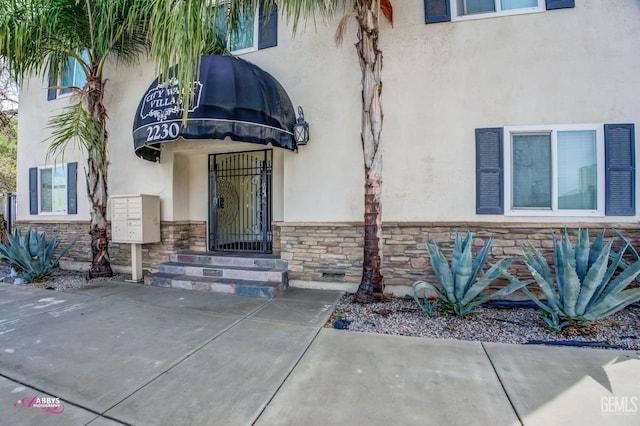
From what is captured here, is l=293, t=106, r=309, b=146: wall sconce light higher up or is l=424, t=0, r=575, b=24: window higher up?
l=424, t=0, r=575, b=24: window

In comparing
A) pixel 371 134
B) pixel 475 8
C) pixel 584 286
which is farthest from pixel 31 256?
pixel 475 8

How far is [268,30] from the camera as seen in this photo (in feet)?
21.3

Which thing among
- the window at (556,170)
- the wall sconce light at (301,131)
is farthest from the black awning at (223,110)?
the window at (556,170)

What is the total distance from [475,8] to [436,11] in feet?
2.31

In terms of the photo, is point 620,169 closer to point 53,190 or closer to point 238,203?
point 238,203

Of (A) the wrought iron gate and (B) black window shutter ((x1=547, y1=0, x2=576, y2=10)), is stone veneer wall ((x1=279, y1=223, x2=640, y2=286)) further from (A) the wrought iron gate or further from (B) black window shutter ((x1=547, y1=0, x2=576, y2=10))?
(B) black window shutter ((x1=547, y1=0, x2=576, y2=10))

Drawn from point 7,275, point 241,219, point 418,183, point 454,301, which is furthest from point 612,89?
point 7,275

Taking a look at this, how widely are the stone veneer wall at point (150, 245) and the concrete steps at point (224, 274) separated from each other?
0.42 m

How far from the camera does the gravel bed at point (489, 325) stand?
12.1 ft

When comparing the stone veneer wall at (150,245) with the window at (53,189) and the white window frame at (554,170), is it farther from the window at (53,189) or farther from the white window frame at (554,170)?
the white window frame at (554,170)

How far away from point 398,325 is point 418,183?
2655 mm

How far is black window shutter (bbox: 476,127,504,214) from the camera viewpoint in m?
5.12

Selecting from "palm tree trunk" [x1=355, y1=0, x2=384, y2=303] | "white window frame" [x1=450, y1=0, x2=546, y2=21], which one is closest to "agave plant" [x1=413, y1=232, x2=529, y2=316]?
"palm tree trunk" [x1=355, y1=0, x2=384, y2=303]

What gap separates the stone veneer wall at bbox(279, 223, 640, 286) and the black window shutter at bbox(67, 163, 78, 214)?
22.2ft
